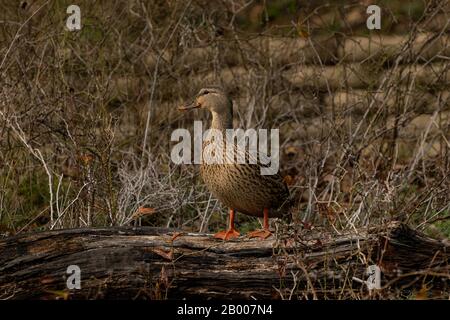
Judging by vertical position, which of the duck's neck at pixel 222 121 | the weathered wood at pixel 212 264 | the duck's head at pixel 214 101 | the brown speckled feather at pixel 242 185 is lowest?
the weathered wood at pixel 212 264

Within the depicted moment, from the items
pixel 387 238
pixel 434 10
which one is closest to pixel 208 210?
pixel 434 10

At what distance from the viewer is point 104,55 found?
316 inches

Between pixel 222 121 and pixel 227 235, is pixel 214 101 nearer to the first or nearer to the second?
pixel 222 121

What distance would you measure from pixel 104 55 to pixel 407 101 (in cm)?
234

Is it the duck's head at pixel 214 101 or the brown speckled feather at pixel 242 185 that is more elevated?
the duck's head at pixel 214 101

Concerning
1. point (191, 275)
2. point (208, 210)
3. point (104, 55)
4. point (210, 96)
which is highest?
point (104, 55)

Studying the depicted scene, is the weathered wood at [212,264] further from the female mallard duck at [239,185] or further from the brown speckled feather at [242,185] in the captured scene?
the brown speckled feather at [242,185]

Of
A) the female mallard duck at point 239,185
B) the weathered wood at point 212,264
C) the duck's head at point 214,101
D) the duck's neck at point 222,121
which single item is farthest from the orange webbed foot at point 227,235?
the duck's head at point 214,101

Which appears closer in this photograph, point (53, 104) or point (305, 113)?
point (53, 104)

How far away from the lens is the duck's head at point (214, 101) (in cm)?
590

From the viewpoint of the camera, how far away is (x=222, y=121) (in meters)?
5.85

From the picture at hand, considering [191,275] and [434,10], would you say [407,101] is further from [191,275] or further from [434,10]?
[191,275]

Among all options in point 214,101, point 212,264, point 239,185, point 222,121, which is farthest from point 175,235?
point 214,101

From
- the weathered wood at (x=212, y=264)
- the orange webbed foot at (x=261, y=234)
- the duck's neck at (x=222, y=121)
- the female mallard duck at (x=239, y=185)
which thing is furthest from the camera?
the duck's neck at (x=222, y=121)
